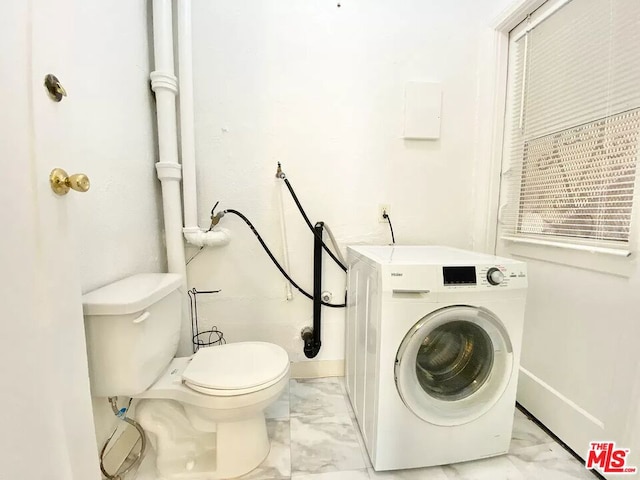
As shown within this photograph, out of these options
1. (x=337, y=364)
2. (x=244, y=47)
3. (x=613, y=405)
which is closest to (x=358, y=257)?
(x=337, y=364)

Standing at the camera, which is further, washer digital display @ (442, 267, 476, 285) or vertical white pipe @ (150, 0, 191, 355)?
vertical white pipe @ (150, 0, 191, 355)

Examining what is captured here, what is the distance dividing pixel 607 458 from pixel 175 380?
5.46ft

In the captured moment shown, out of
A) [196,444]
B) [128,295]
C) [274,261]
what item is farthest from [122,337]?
[274,261]

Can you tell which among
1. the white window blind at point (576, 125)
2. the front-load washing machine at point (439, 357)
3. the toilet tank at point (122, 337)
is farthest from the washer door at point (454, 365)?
the toilet tank at point (122, 337)

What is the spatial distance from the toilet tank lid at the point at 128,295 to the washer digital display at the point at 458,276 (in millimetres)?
1035

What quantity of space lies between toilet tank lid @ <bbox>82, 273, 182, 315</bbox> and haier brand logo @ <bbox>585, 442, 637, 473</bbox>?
5.80ft

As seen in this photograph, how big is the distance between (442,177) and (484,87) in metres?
0.59

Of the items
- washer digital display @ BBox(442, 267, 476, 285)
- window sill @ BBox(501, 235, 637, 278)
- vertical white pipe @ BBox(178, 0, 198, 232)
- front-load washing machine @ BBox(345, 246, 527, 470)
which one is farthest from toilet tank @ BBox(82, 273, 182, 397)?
window sill @ BBox(501, 235, 637, 278)

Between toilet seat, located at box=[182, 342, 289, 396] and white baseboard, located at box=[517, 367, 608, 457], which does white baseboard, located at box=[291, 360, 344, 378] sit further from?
white baseboard, located at box=[517, 367, 608, 457]

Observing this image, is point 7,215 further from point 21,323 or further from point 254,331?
A: point 254,331

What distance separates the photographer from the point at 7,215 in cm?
55

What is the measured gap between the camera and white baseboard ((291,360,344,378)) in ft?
5.85

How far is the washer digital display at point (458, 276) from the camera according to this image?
1040mm

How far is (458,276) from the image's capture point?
1.05 metres
